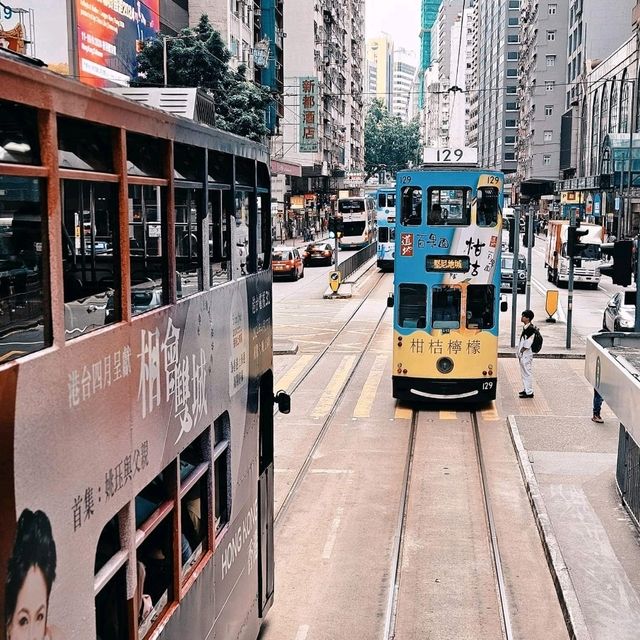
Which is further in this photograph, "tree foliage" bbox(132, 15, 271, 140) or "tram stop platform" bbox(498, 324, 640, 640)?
"tree foliage" bbox(132, 15, 271, 140)

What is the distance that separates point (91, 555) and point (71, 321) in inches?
32.8

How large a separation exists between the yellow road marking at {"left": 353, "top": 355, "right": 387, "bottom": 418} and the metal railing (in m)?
16.0

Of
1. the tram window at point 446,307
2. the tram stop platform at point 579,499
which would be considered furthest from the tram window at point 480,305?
→ the tram stop platform at point 579,499

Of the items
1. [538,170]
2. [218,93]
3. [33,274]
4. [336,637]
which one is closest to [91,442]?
[33,274]

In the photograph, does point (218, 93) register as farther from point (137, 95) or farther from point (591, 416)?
point (137, 95)

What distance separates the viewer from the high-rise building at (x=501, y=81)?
120 m

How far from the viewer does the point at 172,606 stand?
14.5 feet

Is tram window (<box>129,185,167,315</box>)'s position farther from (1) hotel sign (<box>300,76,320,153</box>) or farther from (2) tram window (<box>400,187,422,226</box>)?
(1) hotel sign (<box>300,76,320,153</box>)

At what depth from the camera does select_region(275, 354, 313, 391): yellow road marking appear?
1772cm

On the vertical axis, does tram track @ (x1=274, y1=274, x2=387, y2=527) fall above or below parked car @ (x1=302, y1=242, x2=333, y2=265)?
below

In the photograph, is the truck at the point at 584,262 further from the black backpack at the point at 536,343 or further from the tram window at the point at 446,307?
the tram window at the point at 446,307

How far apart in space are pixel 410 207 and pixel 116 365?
467 inches

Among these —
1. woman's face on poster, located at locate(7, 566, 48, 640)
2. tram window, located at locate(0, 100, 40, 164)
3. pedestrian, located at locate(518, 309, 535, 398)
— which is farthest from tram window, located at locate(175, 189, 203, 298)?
pedestrian, located at locate(518, 309, 535, 398)

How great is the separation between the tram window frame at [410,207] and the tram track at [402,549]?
3.50m
